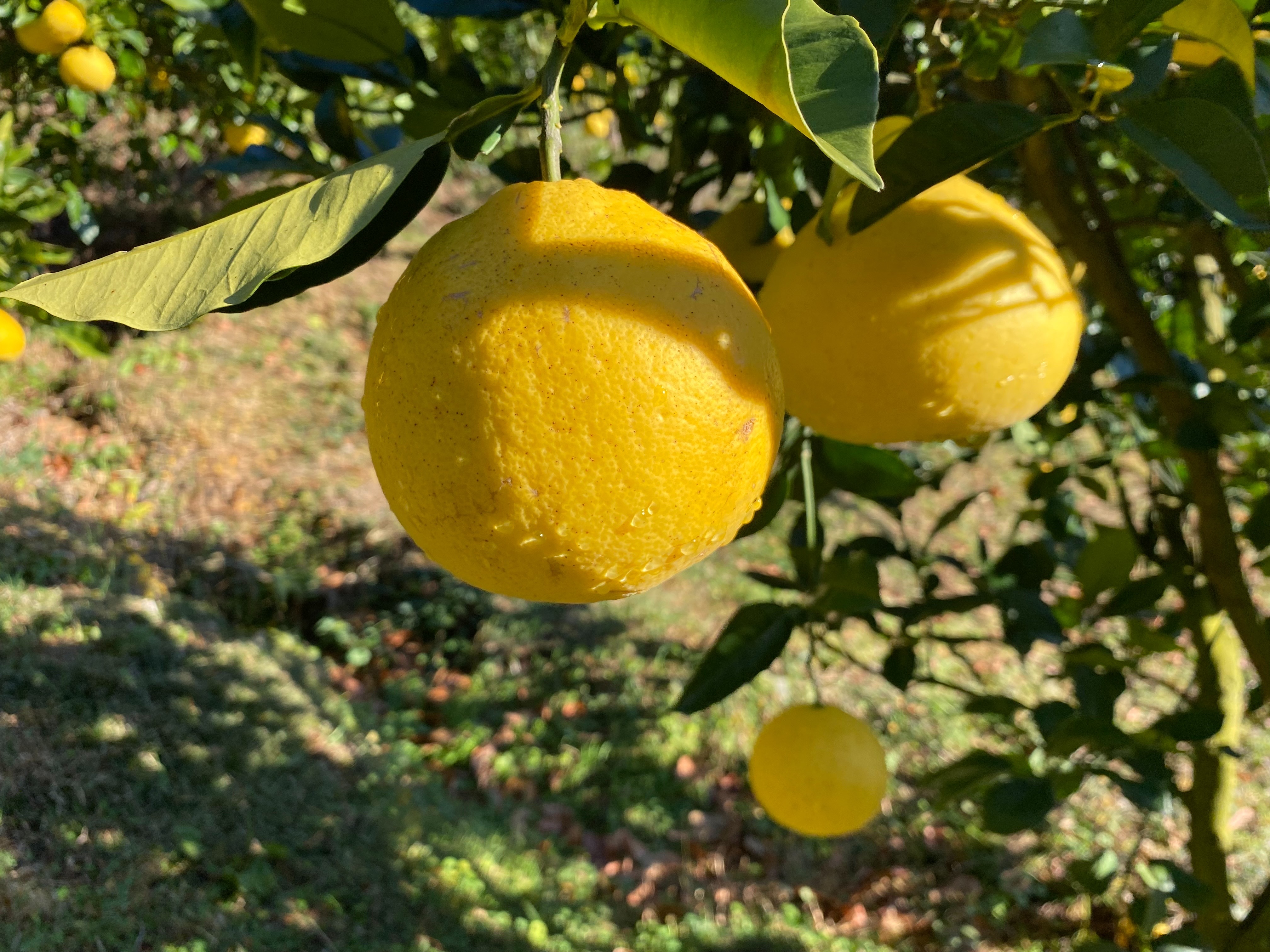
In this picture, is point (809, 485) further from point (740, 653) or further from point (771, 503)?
point (740, 653)

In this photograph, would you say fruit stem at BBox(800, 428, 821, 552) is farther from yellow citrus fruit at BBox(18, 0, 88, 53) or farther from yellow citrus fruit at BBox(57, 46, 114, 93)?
yellow citrus fruit at BBox(57, 46, 114, 93)

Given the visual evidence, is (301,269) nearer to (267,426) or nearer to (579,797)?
(579,797)

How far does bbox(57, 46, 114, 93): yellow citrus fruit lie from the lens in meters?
1.74

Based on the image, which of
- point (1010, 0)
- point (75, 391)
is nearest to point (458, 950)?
point (1010, 0)

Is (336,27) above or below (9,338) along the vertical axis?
above

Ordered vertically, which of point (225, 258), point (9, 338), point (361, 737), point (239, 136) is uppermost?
point (225, 258)

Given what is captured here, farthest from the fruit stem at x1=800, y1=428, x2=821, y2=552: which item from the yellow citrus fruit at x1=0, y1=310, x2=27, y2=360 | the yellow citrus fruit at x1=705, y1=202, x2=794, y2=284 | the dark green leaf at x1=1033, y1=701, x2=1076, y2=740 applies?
the yellow citrus fruit at x1=0, y1=310, x2=27, y2=360

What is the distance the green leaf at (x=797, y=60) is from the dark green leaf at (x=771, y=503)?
581mm

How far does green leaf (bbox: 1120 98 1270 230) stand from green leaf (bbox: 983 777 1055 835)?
2.67 ft

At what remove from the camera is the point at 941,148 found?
534mm

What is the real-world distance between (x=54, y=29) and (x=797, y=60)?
1818 mm

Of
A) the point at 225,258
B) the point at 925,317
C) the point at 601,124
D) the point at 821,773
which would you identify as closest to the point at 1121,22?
the point at 925,317

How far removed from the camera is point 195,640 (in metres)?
2.62

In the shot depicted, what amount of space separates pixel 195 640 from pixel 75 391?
1535 mm
